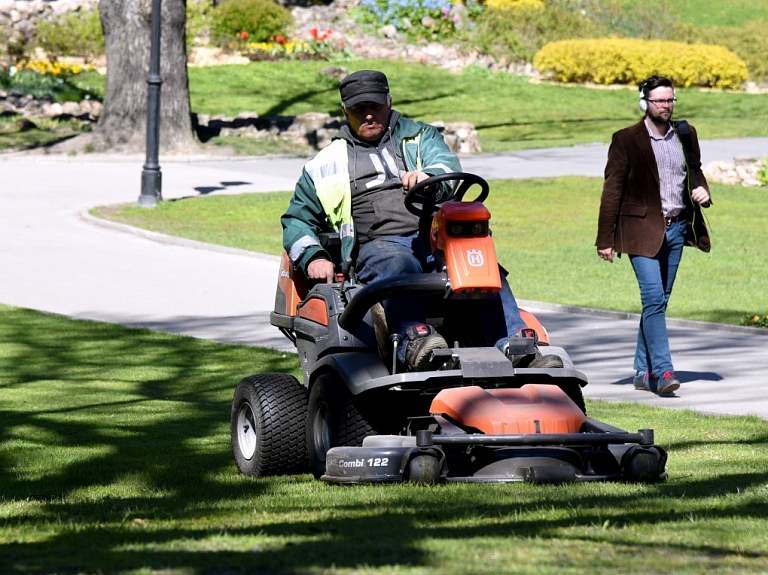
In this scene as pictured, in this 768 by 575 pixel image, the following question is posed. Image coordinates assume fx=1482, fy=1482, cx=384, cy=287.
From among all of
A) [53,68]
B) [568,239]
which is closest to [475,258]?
[568,239]

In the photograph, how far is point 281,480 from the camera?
6984 mm

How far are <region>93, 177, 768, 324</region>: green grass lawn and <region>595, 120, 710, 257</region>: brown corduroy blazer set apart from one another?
3.76 metres

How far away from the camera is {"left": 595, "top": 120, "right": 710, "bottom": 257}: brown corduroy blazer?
32.2 ft

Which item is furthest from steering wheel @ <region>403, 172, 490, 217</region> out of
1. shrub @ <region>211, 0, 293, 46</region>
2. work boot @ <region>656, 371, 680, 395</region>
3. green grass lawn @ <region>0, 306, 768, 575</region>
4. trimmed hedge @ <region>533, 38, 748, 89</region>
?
shrub @ <region>211, 0, 293, 46</region>

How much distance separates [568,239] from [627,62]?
26508mm

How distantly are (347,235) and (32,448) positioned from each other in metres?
2.25

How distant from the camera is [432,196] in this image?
712 cm

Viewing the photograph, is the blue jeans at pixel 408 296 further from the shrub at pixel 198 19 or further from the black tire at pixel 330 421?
the shrub at pixel 198 19

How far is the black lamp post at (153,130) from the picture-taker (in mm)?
21453

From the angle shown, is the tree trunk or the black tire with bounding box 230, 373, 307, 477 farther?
the tree trunk

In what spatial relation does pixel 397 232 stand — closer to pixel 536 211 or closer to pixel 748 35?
pixel 536 211

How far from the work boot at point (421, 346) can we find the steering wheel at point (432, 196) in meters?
0.67

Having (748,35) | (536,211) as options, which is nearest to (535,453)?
(536,211)

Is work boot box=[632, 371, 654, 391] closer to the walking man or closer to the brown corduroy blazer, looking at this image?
the walking man
